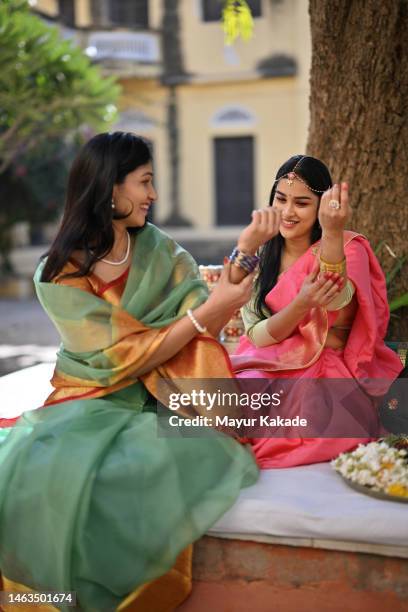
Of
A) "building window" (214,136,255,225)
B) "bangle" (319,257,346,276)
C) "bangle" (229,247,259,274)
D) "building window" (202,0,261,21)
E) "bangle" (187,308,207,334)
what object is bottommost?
"building window" (214,136,255,225)

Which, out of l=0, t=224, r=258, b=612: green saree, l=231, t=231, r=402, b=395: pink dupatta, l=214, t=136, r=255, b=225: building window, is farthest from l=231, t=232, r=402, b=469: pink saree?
l=214, t=136, r=255, b=225: building window

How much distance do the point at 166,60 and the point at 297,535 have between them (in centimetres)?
1509

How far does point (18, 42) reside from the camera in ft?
30.1

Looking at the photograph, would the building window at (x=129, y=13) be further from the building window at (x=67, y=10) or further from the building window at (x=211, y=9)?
the building window at (x=211, y=9)

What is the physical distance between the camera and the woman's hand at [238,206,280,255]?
8.09 ft

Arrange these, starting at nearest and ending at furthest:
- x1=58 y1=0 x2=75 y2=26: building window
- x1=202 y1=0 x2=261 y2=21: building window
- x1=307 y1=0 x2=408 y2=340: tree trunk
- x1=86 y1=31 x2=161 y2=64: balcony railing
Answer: x1=307 y1=0 x2=408 y2=340: tree trunk, x1=202 y1=0 x2=261 y2=21: building window, x1=86 y1=31 x2=161 y2=64: balcony railing, x1=58 y1=0 x2=75 y2=26: building window

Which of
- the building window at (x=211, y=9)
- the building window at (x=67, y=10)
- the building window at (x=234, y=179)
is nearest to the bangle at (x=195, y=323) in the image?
the building window at (x=234, y=179)

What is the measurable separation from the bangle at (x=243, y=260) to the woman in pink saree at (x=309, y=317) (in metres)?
0.26

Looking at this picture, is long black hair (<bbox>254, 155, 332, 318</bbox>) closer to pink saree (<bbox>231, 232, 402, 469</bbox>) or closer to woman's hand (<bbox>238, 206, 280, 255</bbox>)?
pink saree (<bbox>231, 232, 402, 469</bbox>)

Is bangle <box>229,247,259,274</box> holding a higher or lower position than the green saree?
higher

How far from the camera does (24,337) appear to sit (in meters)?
10.1

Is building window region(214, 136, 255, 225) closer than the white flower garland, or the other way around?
the white flower garland

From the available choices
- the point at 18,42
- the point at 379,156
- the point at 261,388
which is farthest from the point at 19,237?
the point at 261,388

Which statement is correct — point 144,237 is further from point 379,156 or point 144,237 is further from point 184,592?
point 379,156
